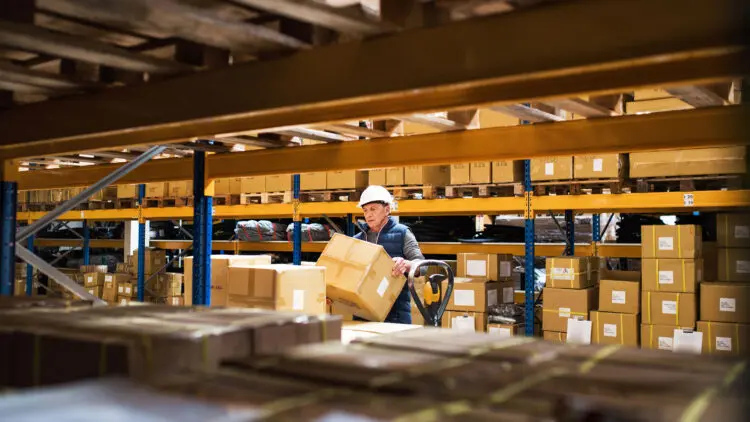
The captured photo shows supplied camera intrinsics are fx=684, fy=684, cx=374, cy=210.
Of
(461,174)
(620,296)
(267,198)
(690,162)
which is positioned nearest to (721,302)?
(620,296)

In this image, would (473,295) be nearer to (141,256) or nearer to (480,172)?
(480,172)

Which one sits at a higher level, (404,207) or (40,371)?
(404,207)

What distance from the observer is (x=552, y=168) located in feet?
22.3

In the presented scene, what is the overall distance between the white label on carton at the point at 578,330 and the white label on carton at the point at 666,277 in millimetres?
802

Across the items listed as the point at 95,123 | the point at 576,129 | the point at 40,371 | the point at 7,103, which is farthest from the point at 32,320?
the point at 576,129

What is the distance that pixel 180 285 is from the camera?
1084 cm

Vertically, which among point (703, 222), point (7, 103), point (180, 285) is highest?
point (7, 103)

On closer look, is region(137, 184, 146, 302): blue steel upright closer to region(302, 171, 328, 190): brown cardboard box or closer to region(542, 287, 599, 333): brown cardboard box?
region(302, 171, 328, 190): brown cardboard box

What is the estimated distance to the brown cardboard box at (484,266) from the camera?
761 centimetres

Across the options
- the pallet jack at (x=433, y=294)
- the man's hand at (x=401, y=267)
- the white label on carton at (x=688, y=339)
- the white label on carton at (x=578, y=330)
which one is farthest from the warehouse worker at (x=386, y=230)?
the white label on carton at (x=688, y=339)

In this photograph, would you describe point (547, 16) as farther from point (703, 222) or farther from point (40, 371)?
point (703, 222)

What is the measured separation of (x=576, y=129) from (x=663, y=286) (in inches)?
134

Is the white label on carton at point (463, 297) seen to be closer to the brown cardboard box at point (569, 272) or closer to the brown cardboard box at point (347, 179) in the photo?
the brown cardboard box at point (569, 272)

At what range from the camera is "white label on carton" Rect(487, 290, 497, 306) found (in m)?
7.46
